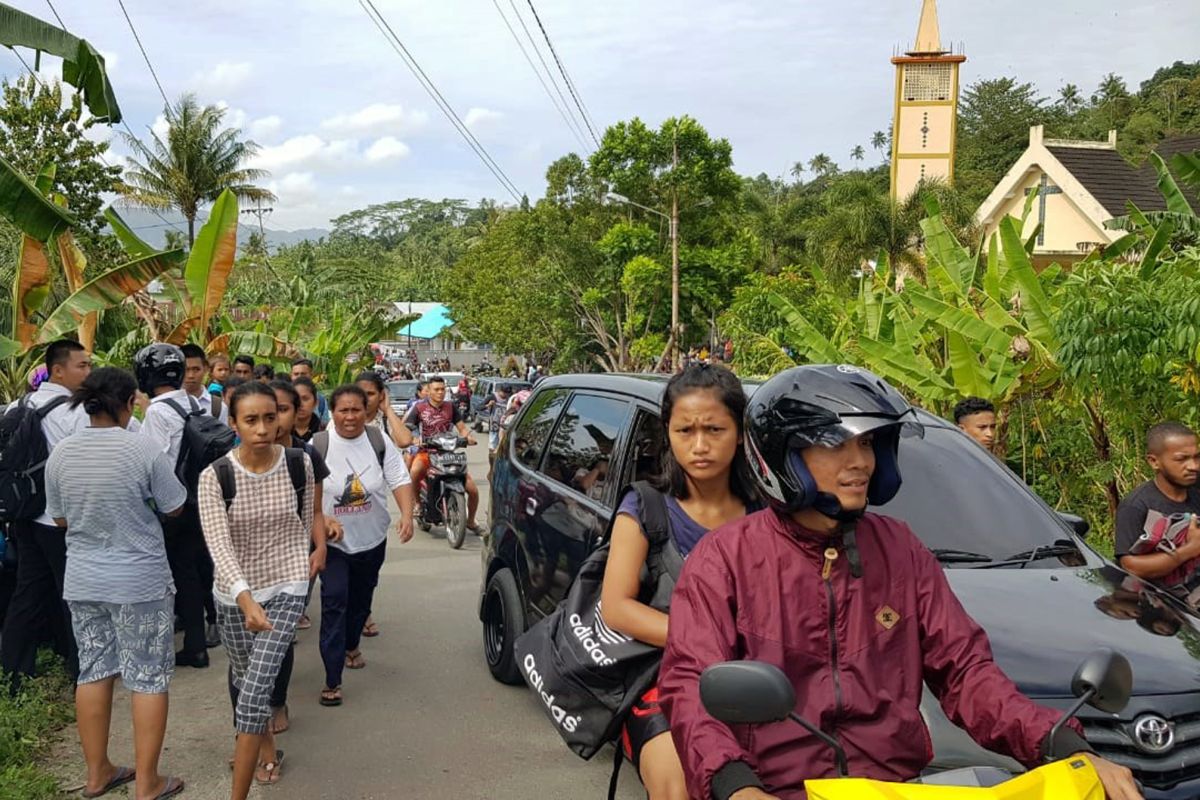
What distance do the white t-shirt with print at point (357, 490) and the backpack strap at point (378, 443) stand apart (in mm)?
21

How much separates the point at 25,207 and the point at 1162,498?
625cm

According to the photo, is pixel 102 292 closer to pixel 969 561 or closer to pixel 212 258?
pixel 212 258

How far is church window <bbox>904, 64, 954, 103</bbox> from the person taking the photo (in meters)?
52.2

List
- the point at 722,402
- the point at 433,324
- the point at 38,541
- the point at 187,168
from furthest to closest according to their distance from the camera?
1. the point at 433,324
2. the point at 187,168
3. the point at 38,541
4. the point at 722,402

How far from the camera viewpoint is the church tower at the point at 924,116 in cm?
5062

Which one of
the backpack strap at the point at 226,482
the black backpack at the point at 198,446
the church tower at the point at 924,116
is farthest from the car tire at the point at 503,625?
the church tower at the point at 924,116

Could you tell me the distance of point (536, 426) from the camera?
Result: 6.54 meters

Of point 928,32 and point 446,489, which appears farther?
point 928,32

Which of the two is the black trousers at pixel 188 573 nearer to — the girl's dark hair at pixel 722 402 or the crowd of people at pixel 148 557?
the crowd of people at pixel 148 557

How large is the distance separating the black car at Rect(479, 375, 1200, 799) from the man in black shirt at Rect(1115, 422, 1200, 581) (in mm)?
348

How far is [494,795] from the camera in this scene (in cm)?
511

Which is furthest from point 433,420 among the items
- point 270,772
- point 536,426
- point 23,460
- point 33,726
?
point 270,772

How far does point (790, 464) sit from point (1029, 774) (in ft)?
2.62

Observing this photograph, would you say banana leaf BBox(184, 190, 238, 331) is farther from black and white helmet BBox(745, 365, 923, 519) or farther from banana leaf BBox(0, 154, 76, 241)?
black and white helmet BBox(745, 365, 923, 519)
